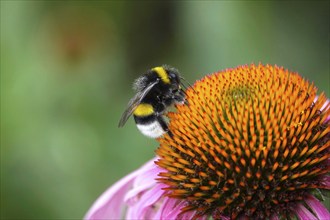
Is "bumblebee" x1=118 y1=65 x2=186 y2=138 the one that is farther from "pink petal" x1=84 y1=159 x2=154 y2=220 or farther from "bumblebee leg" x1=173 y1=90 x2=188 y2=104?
"pink petal" x1=84 y1=159 x2=154 y2=220

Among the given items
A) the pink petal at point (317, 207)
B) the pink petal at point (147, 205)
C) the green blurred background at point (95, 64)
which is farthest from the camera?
the green blurred background at point (95, 64)

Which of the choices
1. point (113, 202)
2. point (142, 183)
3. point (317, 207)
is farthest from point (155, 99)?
point (317, 207)

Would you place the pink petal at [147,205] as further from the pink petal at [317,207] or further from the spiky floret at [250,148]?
the pink petal at [317,207]

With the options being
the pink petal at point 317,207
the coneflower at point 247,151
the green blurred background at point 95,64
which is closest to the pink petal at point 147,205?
the coneflower at point 247,151

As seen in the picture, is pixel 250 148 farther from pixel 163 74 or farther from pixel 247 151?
pixel 163 74

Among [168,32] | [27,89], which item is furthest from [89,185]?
[168,32]

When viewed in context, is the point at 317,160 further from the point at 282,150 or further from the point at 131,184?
the point at 131,184

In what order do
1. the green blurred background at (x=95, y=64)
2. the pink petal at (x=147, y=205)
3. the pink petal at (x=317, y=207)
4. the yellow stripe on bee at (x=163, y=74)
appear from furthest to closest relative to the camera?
1. the green blurred background at (x=95, y=64)
2. the yellow stripe on bee at (x=163, y=74)
3. the pink petal at (x=147, y=205)
4. the pink petal at (x=317, y=207)
